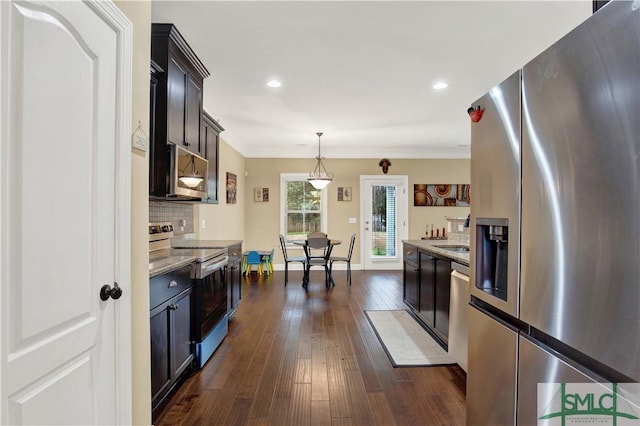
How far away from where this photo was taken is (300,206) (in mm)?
7102

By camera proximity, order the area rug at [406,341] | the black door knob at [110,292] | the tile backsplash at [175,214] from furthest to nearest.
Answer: the tile backsplash at [175,214]
the area rug at [406,341]
the black door knob at [110,292]

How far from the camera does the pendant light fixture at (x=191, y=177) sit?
2.52 meters

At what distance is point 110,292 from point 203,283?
1.31 metres

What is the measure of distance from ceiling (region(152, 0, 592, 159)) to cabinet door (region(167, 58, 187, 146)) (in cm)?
29

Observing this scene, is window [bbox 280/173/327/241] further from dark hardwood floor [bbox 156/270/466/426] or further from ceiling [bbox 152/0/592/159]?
dark hardwood floor [bbox 156/270/466/426]

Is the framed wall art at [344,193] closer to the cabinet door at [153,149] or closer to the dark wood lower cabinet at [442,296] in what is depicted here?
the dark wood lower cabinet at [442,296]

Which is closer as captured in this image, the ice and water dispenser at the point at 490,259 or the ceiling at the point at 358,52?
the ice and water dispenser at the point at 490,259

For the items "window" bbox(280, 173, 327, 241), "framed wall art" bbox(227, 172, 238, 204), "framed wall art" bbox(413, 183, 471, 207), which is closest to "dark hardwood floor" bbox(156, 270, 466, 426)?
"framed wall art" bbox(227, 172, 238, 204)

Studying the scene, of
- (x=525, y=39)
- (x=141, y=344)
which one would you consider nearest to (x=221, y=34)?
(x=141, y=344)

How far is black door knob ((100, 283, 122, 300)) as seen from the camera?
1217 millimetres

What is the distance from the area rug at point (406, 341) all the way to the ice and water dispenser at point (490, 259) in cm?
148

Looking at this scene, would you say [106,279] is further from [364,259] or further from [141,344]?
[364,259]

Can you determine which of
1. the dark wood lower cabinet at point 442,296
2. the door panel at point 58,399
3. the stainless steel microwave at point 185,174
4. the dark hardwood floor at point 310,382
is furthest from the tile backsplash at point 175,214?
the dark wood lower cabinet at point 442,296

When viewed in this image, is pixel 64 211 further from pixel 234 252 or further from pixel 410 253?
pixel 410 253
